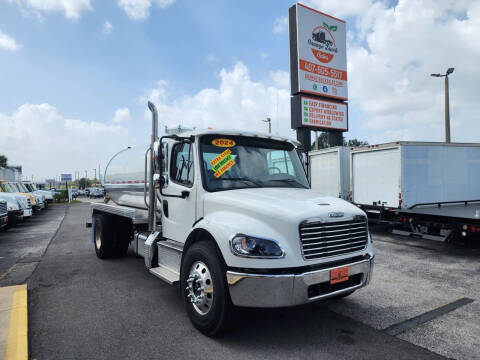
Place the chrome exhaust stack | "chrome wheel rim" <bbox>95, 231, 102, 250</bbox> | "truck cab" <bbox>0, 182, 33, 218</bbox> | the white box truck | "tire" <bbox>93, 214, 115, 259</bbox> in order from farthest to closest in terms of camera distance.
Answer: "truck cab" <bbox>0, 182, 33, 218</bbox> < the white box truck < "chrome wheel rim" <bbox>95, 231, 102, 250</bbox> < "tire" <bbox>93, 214, 115, 259</bbox> < the chrome exhaust stack

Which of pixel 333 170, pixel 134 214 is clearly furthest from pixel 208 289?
pixel 333 170

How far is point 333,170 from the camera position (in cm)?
1254

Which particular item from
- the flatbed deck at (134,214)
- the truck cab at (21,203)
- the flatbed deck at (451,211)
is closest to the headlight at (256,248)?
the flatbed deck at (134,214)

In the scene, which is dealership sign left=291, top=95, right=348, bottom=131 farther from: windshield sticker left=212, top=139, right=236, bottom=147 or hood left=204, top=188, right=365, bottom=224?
hood left=204, top=188, right=365, bottom=224

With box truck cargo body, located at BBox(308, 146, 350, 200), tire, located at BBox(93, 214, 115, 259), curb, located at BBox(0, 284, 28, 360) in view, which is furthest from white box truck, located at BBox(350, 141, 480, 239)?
curb, located at BBox(0, 284, 28, 360)

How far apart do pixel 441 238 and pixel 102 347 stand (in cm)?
770

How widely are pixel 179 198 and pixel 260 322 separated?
6.21 feet

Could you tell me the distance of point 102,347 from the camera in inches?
135

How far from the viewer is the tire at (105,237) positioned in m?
7.11

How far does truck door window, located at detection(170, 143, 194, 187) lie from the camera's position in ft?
14.4

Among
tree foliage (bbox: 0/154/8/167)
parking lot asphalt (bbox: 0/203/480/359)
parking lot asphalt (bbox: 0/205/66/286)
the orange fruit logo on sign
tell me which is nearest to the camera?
parking lot asphalt (bbox: 0/203/480/359)

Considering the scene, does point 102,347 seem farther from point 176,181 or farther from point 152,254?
point 176,181

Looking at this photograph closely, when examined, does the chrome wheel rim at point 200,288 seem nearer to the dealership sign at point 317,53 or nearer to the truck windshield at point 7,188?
the dealership sign at point 317,53

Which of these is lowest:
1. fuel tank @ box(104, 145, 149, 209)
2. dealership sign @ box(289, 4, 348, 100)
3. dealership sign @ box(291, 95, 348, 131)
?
fuel tank @ box(104, 145, 149, 209)
